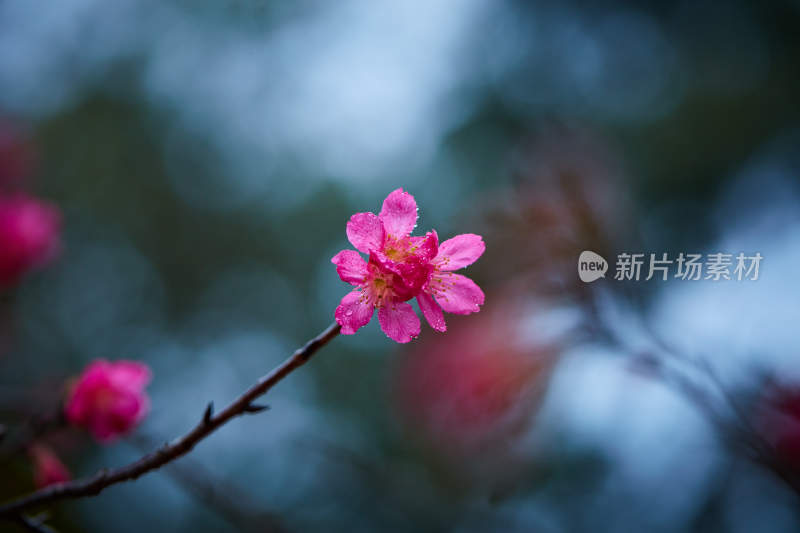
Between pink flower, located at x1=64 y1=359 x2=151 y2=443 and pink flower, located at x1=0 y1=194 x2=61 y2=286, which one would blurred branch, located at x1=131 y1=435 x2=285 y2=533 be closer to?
pink flower, located at x1=64 y1=359 x2=151 y2=443

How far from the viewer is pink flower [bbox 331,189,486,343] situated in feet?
1.94

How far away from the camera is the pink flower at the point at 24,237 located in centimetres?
194

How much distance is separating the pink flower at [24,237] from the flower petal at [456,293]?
6.03 feet

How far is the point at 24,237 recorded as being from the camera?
1979mm

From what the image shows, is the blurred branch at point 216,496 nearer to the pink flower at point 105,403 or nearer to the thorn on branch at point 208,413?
the pink flower at point 105,403

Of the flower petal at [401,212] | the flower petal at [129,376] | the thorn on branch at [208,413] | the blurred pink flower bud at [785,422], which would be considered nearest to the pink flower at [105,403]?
the flower petal at [129,376]

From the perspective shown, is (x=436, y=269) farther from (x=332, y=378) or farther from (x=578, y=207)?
(x=332, y=378)

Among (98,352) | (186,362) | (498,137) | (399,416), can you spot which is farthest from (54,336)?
(498,137)

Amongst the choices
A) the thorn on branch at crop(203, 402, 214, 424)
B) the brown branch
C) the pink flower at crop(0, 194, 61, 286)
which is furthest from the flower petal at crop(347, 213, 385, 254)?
the pink flower at crop(0, 194, 61, 286)

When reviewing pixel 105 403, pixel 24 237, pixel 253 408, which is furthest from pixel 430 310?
pixel 24 237

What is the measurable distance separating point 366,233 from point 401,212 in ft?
0.15

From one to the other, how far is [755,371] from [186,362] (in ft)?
12.1

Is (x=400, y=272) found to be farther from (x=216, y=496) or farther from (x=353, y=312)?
(x=216, y=496)

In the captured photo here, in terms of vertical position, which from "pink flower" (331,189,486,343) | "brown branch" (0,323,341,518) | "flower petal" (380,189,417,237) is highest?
"flower petal" (380,189,417,237)
